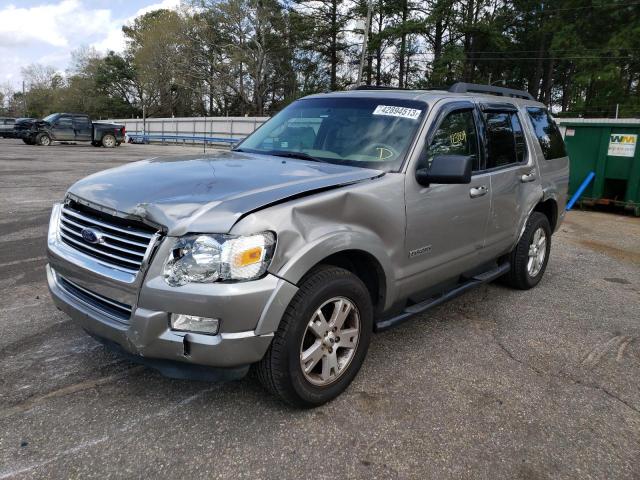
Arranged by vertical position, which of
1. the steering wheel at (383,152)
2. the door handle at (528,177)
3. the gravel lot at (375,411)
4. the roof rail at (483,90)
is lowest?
the gravel lot at (375,411)

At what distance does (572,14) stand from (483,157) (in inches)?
1322

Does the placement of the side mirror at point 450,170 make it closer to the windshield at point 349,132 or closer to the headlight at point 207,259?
the windshield at point 349,132

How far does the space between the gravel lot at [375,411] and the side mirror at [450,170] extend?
49.6 inches

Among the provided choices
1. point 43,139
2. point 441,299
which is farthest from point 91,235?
point 43,139

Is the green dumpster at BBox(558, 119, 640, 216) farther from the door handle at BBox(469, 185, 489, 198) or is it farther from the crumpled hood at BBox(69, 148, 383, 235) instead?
the crumpled hood at BBox(69, 148, 383, 235)

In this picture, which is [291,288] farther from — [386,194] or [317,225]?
[386,194]

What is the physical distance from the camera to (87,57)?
69.0 meters

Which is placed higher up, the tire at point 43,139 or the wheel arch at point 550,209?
the tire at point 43,139

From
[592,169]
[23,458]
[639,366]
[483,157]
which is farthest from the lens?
[592,169]

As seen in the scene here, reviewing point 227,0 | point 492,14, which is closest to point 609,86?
point 492,14

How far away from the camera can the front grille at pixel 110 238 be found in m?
2.49

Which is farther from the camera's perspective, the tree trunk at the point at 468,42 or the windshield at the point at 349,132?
the tree trunk at the point at 468,42

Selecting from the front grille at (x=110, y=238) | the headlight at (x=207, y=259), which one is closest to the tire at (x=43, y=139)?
the front grille at (x=110, y=238)

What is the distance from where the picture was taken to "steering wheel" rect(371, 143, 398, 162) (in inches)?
131
